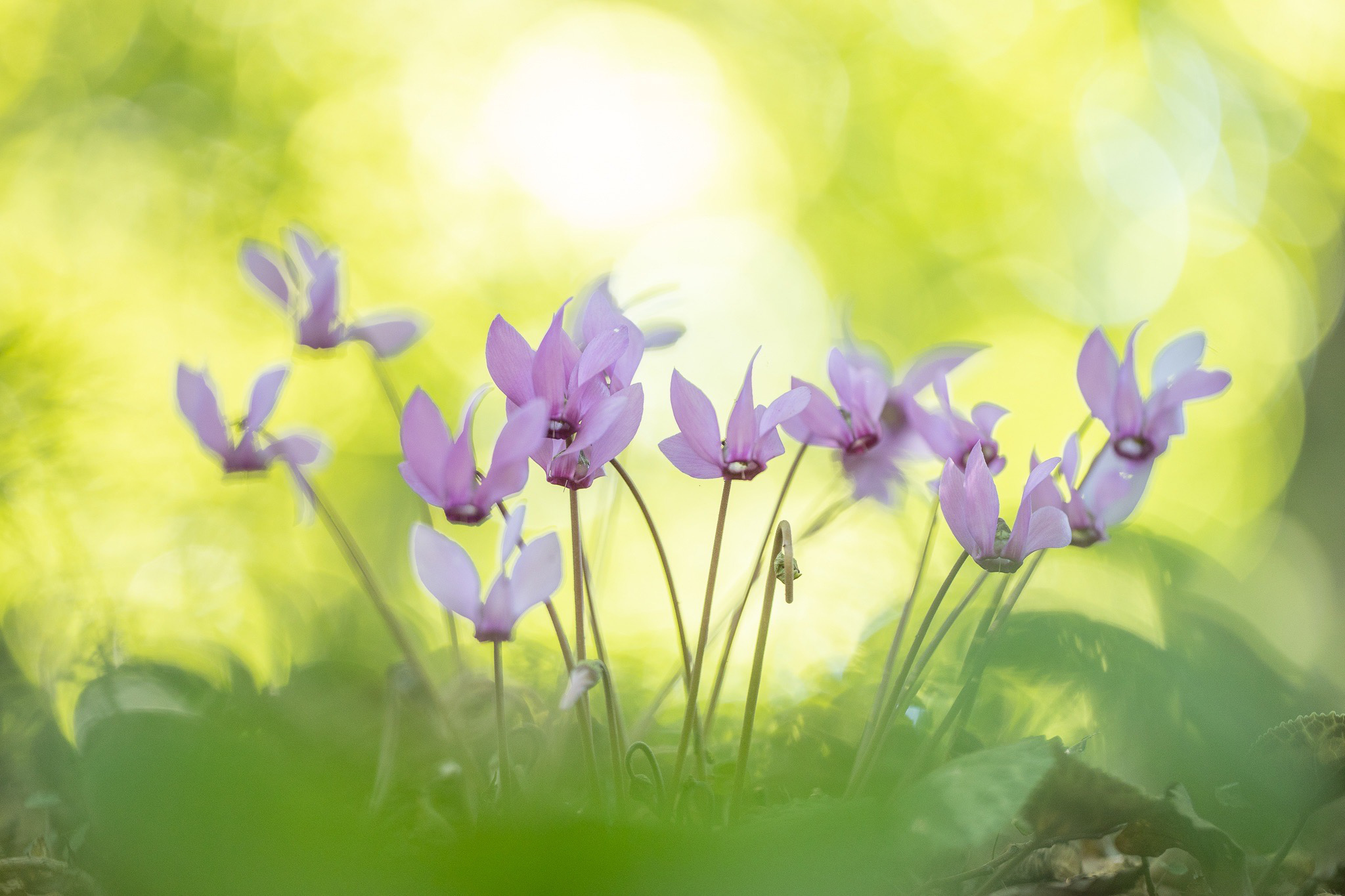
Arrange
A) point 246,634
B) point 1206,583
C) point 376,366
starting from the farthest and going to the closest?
point 246,634 < point 1206,583 < point 376,366

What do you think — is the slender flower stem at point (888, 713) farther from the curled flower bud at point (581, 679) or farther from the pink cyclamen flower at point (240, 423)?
the pink cyclamen flower at point (240, 423)

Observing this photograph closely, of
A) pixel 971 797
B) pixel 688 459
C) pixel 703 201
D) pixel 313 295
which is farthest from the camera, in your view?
pixel 703 201

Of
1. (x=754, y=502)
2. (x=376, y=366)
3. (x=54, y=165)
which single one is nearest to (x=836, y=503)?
(x=376, y=366)

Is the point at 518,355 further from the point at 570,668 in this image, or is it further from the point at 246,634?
the point at 246,634

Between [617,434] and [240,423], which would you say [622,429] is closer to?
A: [617,434]

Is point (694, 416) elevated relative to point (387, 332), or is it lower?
lower

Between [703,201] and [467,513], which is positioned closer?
[467,513]

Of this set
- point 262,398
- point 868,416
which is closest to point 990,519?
point 868,416

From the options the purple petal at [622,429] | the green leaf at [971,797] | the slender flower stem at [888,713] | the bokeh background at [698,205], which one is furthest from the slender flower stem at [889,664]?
the bokeh background at [698,205]
